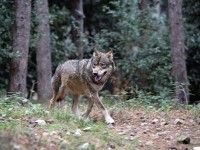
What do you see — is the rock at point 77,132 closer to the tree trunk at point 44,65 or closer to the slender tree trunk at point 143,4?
the tree trunk at point 44,65

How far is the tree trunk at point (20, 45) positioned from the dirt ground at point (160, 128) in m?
3.34

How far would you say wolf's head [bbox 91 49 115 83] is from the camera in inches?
395

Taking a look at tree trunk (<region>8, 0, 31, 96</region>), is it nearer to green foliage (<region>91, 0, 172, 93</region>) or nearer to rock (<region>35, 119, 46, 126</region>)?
rock (<region>35, 119, 46, 126</region>)

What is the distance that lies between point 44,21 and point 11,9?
264cm

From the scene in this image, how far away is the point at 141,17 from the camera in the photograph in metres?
18.4

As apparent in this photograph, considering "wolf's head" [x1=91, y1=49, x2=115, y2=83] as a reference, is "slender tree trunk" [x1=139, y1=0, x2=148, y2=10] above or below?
above

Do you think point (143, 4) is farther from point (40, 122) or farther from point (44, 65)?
point (40, 122)

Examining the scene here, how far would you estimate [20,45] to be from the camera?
1327 cm

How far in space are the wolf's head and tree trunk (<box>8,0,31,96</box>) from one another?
347 centimetres

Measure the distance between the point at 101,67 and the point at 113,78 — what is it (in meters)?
8.60

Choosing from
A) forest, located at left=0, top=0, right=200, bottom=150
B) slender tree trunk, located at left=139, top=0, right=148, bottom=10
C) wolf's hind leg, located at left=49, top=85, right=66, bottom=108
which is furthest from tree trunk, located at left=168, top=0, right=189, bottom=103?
wolf's hind leg, located at left=49, top=85, right=66, bottom=108

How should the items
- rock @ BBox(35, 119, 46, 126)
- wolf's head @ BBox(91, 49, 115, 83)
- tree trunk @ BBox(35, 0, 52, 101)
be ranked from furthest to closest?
tree trunk @ BBox(35, 0, 52, 101) → wolf's head @ BBox(91, 49, 115, 83) → rock @ BBox(35, 119, 46, 126)

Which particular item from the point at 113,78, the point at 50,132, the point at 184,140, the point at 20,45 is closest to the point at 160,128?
the point at 184,140

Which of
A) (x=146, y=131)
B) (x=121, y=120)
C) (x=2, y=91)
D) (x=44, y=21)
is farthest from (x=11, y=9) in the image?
(x=146, y=131)
